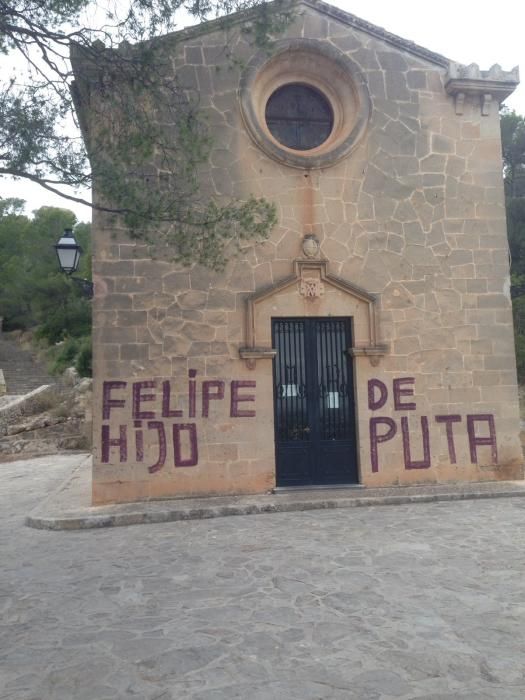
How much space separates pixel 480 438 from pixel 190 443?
443 centimetres

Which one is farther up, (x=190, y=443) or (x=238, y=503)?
(x=190, y=443)

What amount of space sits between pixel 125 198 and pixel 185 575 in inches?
150

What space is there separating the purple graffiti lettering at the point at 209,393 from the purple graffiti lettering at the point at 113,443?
1163 millimetres

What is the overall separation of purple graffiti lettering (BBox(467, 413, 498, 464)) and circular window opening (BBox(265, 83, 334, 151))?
5.04m

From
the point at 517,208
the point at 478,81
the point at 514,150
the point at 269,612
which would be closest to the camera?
the point at 269,612

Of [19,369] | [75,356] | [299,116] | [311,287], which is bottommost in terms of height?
[311,287]

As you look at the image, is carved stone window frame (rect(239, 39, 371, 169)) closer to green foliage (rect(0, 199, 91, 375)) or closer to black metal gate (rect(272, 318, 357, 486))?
black metal gate (rect(272, 318, 357, 486))

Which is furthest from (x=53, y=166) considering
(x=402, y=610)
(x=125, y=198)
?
(x=402, y=610)

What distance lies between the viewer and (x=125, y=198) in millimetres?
5930

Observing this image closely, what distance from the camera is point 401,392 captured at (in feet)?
28.0

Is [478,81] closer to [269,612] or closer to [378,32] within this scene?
[378,32]

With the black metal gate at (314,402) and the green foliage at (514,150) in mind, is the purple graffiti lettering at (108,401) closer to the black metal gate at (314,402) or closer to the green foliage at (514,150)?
the black metal gate at (314,402)

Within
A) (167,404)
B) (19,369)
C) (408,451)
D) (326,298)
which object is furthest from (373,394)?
(19,369)

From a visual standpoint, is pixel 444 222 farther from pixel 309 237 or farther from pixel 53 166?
pixel 53 166
